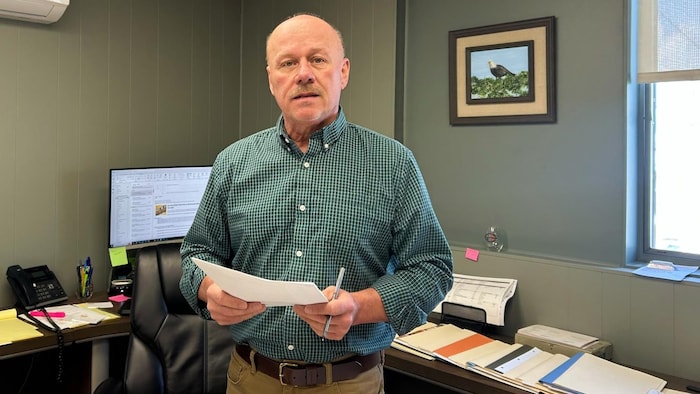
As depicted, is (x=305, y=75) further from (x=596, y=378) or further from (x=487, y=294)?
(x=487, y=294)

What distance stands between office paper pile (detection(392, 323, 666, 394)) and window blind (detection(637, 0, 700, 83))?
102 centimetres

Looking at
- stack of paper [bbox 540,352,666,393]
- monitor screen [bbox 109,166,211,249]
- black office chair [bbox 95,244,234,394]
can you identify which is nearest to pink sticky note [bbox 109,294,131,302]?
monitor screen [bbox 109,166,211,249]

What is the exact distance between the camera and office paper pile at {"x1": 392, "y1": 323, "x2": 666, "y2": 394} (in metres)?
1.75

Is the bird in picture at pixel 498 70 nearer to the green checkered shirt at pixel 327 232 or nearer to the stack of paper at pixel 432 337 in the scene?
Result: the stack of paper at pixel 432 337

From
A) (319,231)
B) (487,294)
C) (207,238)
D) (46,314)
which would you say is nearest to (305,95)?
(319,231)

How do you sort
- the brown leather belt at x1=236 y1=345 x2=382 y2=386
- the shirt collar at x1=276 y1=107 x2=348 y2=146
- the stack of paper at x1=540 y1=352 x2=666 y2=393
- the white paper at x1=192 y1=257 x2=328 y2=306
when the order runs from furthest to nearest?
the stack of paper at x1=540 y1=352 x2=666 y2=393 → the shirt collar at x1=276 y1=107 x2=348 y2=146 → the brown leather belt at x1=236 y1=345 x2=382 y2=386 → the white paper at x1=192 y1=257 x2=328 y2=306

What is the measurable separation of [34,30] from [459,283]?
6.88 ft

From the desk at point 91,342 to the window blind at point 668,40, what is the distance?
2.16m

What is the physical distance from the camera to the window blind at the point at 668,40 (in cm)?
203

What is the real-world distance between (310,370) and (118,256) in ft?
5.73

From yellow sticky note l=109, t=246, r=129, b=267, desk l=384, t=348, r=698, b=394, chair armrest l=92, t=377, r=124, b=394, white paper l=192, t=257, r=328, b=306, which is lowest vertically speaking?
chair armrest l=92, t=377, r=124, b=394

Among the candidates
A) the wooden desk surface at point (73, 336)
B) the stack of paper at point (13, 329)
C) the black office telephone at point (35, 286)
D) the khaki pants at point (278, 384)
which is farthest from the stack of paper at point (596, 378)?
the black office telephone at point (35, 286)

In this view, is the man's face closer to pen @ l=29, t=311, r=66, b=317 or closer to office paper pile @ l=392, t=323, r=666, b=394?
office paper pile @ l=392, t=323, r=666, b=394

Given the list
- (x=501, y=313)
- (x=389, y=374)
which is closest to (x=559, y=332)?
(x=501, y=313)
